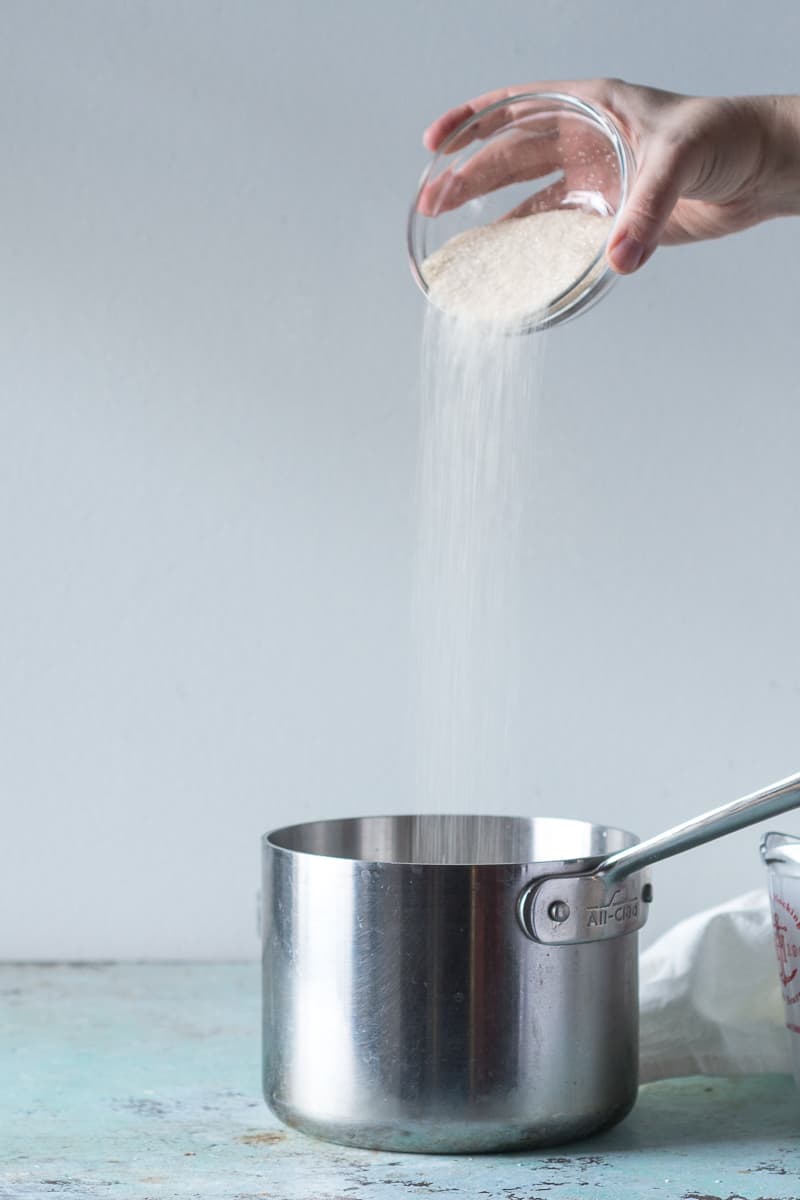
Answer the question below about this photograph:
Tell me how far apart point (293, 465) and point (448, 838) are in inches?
13.0

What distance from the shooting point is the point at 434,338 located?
2.88 ft

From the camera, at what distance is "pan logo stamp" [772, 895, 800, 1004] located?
0.58m

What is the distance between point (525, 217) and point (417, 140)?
0.27 metres

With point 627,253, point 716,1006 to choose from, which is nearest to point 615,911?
point 716,1006

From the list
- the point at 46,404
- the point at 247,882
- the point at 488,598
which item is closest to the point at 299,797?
the point at 247,882

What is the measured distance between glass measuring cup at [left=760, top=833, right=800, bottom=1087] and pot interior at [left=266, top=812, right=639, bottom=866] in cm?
12

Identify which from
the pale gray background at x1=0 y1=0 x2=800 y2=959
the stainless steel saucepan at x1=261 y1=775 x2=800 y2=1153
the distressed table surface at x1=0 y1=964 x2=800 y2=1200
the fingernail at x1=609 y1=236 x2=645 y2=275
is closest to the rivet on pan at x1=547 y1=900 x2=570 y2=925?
the stainless steel saucepan at x1=261 y1=775 x2=800 y2=1153

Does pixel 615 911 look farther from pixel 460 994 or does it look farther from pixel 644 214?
pixel 644 214

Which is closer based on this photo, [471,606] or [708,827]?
[708,827]

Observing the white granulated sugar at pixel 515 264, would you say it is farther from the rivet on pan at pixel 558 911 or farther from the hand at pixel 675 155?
the rivet on pan at pixel 558 911

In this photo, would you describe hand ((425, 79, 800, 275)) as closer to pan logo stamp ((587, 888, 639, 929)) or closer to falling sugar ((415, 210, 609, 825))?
falling sugar ((415, 210, 609, 825))

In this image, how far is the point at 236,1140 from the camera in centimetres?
58

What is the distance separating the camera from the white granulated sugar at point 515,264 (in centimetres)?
66

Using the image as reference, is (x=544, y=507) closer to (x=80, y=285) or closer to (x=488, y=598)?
(x=488, y=598)
